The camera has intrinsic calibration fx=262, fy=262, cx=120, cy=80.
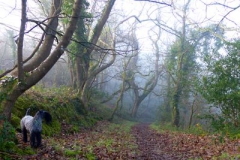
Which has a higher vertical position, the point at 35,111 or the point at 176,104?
the point at 176,104

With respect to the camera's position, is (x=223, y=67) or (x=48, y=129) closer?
(x=48, y=129)

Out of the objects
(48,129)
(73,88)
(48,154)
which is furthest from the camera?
(73,88)

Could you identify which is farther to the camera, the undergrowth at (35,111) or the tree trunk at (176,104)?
the tree trunk at (176,104)

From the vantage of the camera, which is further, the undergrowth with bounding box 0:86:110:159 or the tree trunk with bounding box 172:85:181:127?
the tree trunk with bounding box 172:85:181:127

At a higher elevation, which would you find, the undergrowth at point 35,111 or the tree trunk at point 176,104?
the tree trunk at point 176,104

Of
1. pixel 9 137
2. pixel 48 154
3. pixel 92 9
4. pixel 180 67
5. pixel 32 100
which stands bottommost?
pixel 48 154

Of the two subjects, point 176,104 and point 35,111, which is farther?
point 176,104

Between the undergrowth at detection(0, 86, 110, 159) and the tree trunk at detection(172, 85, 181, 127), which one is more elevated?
the tree trunk at detection(172, 85, 181, 127)

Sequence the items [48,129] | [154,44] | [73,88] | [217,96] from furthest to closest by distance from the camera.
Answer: [154,44], [73,88], [217,96], [48,129]

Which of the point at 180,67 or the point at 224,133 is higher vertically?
the point at 180,67

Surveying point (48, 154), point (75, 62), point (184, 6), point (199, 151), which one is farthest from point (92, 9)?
point (48, 154)

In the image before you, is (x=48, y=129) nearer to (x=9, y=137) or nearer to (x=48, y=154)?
(x=48, y=154)

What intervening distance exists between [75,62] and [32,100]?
8.31 m

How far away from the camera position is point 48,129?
9562mm
